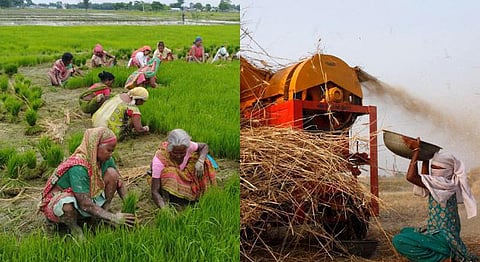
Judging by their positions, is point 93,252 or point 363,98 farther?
point 363,98

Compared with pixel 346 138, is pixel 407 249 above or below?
below

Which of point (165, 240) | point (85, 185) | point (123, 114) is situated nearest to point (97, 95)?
point (123, 114)

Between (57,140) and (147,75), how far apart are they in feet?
1.94

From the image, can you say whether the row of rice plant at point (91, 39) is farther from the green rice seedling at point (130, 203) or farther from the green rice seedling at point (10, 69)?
the green rice seedling at point (130, 203)

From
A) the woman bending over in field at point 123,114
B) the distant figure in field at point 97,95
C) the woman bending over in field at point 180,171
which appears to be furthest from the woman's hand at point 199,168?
the distant figure in field at point 97,95

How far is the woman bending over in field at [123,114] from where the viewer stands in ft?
10.6

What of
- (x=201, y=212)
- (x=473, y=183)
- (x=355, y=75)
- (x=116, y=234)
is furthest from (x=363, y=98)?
(x=116, y=234)

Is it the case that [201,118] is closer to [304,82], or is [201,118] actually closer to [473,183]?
[304,82]

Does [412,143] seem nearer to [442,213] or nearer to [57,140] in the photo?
[442,213]

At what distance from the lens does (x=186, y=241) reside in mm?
3152

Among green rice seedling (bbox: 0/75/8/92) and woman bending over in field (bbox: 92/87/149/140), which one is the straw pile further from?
green rice seedling (bbox: 0/75/8/92)

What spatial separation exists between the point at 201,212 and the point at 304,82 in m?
1.04

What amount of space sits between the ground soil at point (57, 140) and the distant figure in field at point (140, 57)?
199 mm

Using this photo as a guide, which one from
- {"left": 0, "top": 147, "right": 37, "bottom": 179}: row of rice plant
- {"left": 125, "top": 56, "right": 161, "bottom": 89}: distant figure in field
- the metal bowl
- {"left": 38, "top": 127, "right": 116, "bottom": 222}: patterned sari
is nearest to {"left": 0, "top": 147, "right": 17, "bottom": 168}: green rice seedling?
{"left": 0, "top": 147, "right": 37, "bottom": 179}: row of rice plant
